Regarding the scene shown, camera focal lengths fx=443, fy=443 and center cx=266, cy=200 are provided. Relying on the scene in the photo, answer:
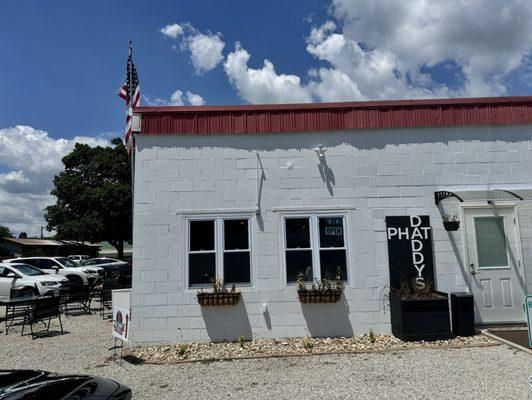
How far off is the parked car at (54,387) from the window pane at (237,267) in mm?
4814

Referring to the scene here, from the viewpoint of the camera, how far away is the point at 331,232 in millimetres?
8352

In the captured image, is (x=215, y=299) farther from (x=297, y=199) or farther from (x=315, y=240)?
(x=297, y=199)

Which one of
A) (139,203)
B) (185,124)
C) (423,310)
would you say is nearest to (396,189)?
(423,310)

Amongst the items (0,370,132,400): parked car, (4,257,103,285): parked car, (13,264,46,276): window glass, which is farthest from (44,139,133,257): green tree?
(0,370,132,400): parked car

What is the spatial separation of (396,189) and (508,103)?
2.75 metres

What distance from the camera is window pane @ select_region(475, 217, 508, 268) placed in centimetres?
838

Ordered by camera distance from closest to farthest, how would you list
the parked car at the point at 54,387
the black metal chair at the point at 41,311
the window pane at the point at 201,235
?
the parked car at the point at 54,387, the window pane at the point at 201,235, the black metal chair at the point at 41,311

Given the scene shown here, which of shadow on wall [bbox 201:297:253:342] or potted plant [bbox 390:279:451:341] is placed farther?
shadow on wall [bbox 201:297:253:342]

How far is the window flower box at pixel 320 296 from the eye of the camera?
7926 millimetres

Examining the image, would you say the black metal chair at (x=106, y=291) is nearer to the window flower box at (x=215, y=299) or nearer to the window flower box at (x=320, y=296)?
the window flower box at (x=215, y=299)

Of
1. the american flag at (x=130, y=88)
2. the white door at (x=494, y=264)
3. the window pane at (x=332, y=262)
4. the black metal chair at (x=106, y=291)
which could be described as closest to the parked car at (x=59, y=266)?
the black metal chair at (x=106, y=291)

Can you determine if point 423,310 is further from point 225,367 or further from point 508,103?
point 508,103

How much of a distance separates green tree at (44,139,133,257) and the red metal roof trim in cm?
2745

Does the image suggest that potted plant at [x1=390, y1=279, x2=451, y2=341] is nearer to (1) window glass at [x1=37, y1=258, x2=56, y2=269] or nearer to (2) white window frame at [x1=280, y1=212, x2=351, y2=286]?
(2) white window frame at [x1=280, y1=212, x2=351, y2=286]
